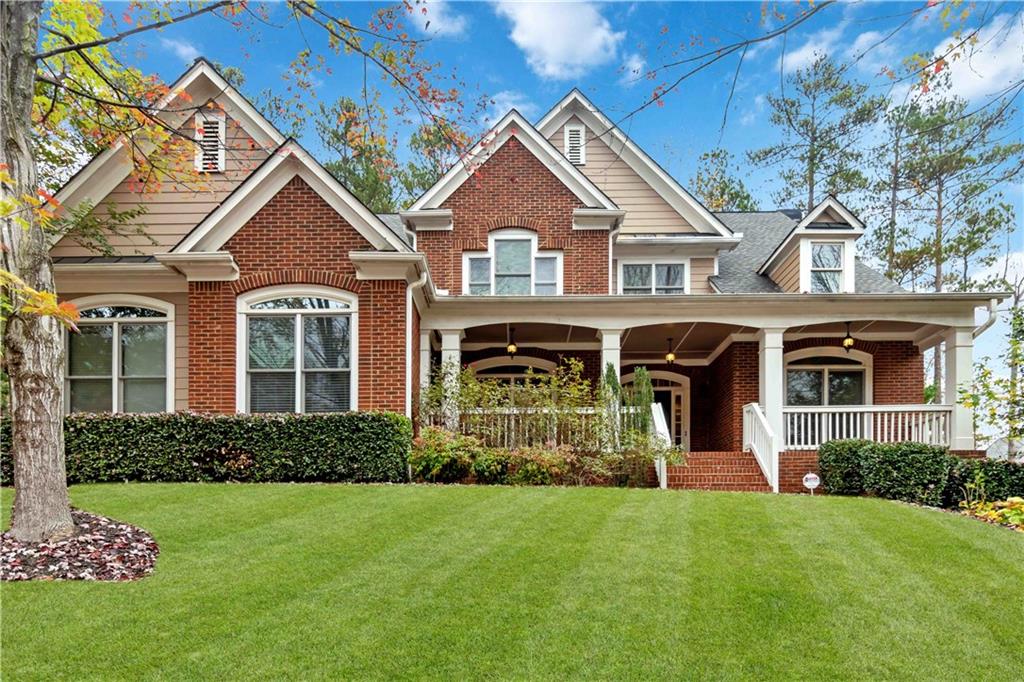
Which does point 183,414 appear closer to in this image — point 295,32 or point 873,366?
point 295,32

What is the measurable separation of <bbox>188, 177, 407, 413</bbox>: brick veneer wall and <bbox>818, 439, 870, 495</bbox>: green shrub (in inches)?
278

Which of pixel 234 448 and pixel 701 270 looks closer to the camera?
pixel 234 448

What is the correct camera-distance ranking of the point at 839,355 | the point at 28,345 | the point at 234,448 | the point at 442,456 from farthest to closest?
the point at 839,355 → the point at 442,456 → the point at 234,448 → the point at 28,345

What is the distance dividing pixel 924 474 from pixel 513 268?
819 centimetres

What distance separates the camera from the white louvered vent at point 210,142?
12172mm

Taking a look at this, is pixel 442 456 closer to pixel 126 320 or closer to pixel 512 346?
pixel 512 346

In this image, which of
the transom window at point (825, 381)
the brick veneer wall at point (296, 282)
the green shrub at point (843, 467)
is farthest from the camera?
the transom window at point (825, 381)

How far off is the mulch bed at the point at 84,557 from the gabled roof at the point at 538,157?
9.56 meters

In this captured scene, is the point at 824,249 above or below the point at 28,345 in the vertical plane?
above

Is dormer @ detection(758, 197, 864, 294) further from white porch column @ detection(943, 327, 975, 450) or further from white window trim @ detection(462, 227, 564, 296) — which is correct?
white window trim @ detection(462, 227, 564, 296)

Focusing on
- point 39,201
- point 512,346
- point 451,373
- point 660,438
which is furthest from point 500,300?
point 39,201

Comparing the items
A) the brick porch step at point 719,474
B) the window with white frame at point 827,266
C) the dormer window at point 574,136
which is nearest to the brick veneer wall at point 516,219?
the dormer window at point 574,136

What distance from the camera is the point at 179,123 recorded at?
12.7 meters

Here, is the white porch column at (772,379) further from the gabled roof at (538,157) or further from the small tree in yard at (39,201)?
the small tree in yard at (39,201)
